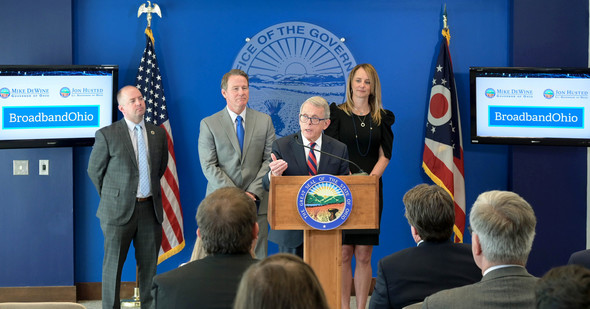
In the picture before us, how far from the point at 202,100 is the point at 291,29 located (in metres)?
1.05

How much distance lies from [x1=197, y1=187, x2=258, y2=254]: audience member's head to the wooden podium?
111 cm

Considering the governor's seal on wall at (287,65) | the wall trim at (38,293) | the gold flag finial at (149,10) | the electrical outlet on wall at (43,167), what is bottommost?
the wall trim at (38,293)

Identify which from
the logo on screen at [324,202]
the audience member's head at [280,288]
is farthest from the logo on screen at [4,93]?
the audience member's head at [280,288]

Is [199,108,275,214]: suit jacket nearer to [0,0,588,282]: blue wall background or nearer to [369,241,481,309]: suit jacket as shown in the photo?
[0,0,588,282]: blue wall background

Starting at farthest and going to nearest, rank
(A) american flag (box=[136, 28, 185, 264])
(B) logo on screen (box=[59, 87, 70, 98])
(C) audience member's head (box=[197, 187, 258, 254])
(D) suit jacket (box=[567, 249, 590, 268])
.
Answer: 1. (A) american flag (box=[136, 28, 185, 264])
2. (B) logo on screen (box=[59, 87, 70, 98])
3. (D) suit jacket (box=[567, 249, 590, 268])
4. (C) audience member's head (box=[197, 187, 258, 254])

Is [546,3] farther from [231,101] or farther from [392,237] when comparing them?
[231,101]

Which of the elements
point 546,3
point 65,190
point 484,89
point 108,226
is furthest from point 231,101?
point 546,3

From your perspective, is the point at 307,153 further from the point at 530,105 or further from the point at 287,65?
the point at 530,105

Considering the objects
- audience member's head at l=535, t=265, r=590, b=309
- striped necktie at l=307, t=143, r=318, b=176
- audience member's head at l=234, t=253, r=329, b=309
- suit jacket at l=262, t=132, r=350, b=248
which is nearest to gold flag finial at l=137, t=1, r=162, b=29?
suit jacket at l=262, t=132, r=350, b=248

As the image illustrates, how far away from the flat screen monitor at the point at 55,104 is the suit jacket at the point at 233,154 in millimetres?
1058

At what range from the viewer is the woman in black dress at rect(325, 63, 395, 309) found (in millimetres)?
5094

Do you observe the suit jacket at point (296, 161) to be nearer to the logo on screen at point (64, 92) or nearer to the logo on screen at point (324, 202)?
the logo on screen at point (324, 202)

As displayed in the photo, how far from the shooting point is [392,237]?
20.1 ft

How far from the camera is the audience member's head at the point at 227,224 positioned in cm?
245
